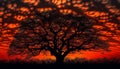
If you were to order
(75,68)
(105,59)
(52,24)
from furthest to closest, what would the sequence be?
(105,59) < (52,24) < (75,68)

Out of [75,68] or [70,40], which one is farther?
[70,40]

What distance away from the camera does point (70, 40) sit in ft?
82.5

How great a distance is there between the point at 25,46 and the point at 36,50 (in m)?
1.03

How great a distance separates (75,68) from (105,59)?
557 centimetres

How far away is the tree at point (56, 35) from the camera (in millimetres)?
24367

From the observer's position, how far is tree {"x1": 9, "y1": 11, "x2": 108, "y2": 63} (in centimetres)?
2437

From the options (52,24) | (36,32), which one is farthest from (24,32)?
(52,24)

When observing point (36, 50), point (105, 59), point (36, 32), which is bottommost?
point (105, 59)

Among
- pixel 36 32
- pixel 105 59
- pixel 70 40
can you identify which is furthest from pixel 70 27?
pixel 105 59

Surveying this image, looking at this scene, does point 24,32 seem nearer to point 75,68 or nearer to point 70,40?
point 70,40

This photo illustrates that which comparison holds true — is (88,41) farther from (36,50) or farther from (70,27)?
(36,50)

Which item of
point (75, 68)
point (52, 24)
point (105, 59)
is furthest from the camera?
point (105, 59)

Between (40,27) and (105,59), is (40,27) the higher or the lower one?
the higher one

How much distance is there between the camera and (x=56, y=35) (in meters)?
24.6
